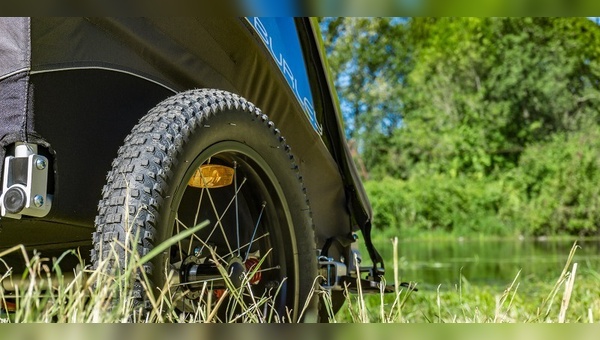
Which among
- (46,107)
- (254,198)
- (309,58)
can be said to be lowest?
(254,198)

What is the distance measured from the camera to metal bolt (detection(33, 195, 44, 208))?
129cm

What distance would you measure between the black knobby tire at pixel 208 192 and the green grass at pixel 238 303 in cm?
7

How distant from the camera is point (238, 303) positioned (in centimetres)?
195

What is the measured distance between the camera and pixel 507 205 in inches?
627

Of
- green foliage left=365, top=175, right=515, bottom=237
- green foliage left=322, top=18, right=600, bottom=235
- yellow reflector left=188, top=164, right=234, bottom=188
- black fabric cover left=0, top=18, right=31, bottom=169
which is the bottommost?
yellow reflector left=188, top=164, right=234, bottom=188

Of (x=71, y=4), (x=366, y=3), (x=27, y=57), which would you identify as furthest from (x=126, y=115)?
(x=366, y=3)

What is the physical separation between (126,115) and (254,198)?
0.43m

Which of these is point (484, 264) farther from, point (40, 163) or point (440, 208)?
point (40, 163)

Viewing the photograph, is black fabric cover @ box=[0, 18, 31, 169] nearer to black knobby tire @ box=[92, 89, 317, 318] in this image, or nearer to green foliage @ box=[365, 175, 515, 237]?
black knobby tire @ box=[92, 89, 317, 318]

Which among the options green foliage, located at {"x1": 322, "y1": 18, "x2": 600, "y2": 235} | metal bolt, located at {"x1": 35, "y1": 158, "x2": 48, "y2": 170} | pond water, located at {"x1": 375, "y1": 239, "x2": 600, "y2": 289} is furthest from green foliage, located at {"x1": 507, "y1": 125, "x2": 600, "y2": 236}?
metal bolt, located at {"x1": 35, "y1": 158, "x2": 48, "y2": 170}

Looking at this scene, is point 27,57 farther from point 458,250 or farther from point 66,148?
point 458,250

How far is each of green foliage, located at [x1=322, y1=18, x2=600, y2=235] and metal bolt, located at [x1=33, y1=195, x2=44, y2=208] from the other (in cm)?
1443

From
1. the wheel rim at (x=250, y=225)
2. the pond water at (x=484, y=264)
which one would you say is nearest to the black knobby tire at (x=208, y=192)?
the wheel rim at (x=250, y=225)

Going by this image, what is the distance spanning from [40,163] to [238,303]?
30.9 inches
